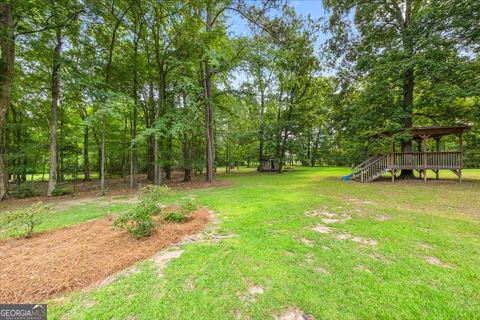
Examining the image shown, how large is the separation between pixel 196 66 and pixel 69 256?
11868 mm

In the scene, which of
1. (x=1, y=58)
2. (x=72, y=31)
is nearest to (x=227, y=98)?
(x=72, y=31)

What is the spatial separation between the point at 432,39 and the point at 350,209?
11.7 m

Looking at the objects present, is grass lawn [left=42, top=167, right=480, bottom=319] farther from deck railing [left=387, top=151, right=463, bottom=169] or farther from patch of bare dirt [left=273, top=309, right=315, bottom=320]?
deck railing [left=387, top=151, right=463, bottom=169]

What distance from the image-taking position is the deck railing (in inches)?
447

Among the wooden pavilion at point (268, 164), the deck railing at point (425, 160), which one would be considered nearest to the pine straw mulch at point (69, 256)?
the deck railing at point (425, 160)

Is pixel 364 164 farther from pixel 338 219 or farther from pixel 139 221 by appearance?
pixel 139 221

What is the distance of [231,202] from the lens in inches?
283

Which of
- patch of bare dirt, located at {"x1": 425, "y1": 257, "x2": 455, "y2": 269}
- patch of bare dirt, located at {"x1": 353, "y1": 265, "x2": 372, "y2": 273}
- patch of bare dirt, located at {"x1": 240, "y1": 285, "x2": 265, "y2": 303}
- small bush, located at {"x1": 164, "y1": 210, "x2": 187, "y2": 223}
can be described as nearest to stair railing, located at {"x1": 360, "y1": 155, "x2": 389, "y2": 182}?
patch of bare dirt, located at {"x1": 425, "y1": 257, "x2": 455, "y2": 269}

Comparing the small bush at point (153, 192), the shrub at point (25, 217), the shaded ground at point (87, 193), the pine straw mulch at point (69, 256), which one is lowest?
the shaded ground at point (87, 193)

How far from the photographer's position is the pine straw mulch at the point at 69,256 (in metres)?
2.33

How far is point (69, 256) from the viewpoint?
9.90 ft

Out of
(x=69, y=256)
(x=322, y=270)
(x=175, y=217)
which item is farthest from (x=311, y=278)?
(x=69, y=256)

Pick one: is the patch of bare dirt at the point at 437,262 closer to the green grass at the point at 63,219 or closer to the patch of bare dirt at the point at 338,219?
the patch of bare dirt at the point at 338,219

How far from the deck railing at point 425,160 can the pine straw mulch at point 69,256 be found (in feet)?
45.0
